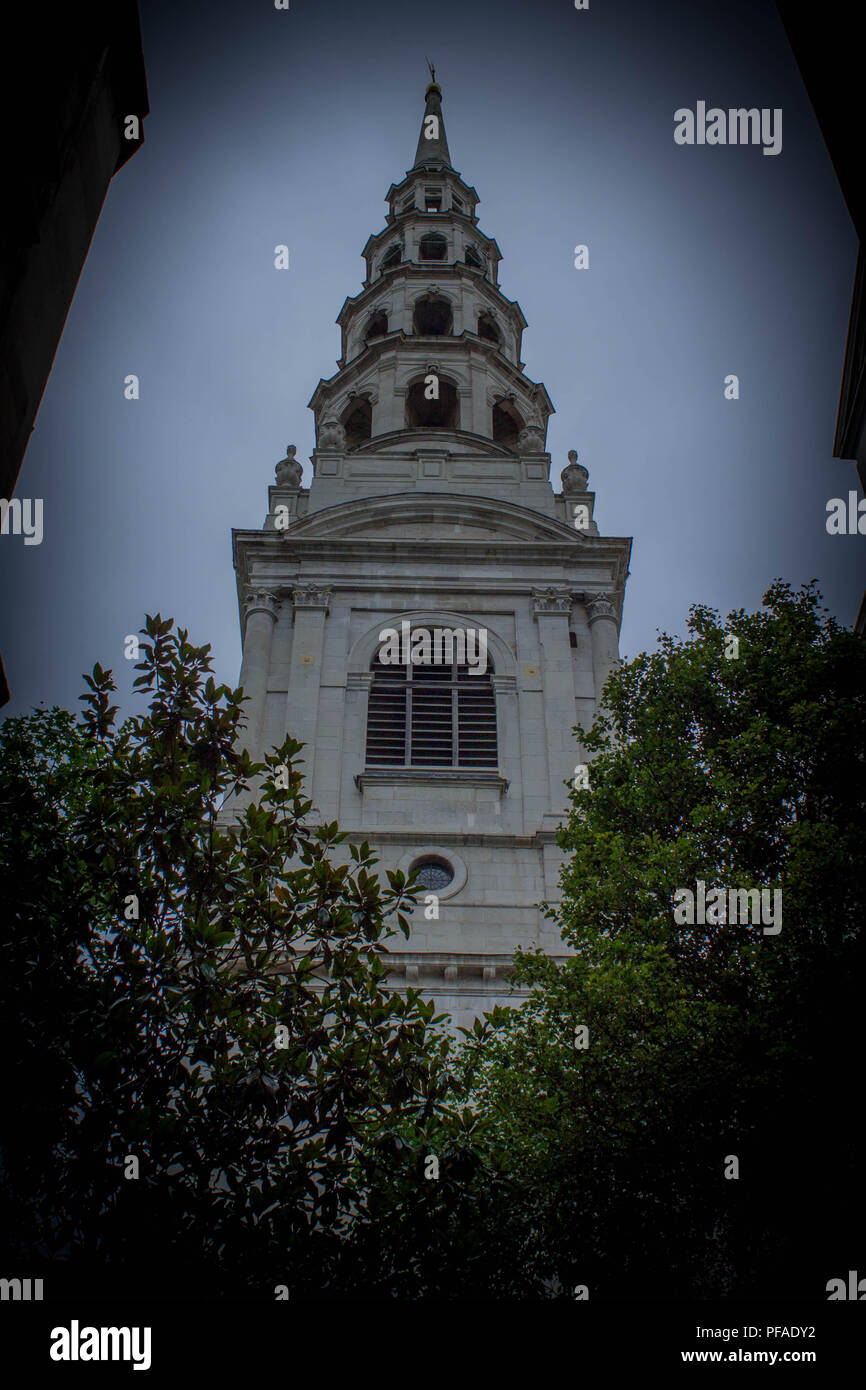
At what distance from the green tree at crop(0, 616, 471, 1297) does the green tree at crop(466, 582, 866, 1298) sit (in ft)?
6.25

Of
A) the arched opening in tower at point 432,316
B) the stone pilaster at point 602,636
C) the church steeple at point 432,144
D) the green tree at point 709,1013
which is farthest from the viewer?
the church steeple at point 432,144

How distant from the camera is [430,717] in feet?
85.5

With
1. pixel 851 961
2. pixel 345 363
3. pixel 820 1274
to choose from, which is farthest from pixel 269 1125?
pixel 345 363

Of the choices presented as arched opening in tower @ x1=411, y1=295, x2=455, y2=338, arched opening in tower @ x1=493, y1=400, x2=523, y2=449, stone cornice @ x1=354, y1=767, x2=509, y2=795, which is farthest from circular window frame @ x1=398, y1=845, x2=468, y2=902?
arched opening in tower @ x1=411, y1=295, x2=455, y2=338

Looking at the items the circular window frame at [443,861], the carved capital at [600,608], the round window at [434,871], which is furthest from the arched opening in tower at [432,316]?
the round window at [434,871]

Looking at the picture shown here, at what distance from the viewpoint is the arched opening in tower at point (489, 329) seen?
135 feet

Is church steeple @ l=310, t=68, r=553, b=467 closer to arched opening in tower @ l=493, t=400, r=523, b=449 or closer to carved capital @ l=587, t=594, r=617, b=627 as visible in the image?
arched opening in tower @ l=493, t=400, r=523, b=449

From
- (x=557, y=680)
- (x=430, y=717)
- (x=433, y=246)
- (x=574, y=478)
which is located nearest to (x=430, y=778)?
(x=430, y=717)

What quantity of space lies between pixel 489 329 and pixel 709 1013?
3347 cm

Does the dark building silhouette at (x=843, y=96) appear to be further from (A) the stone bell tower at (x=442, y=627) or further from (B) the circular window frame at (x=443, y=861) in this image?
(B) the circular window frame at (x=443, y=861)

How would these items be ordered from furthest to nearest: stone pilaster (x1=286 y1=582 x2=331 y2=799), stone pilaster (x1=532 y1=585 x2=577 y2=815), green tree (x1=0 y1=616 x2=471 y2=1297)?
1. stone pilaster (x1=286 y1=582 x2=331 y2=799)
2. stone pilaster (x1=532 y1=585 x2=577 y2=815)
3. green tree (x1=0 y1=616 x2=471 y2=1297)

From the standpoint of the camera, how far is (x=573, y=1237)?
1160 centimetres

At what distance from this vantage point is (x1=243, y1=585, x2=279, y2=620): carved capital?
2833cm

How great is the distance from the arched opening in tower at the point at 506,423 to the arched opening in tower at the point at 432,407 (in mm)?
1466
